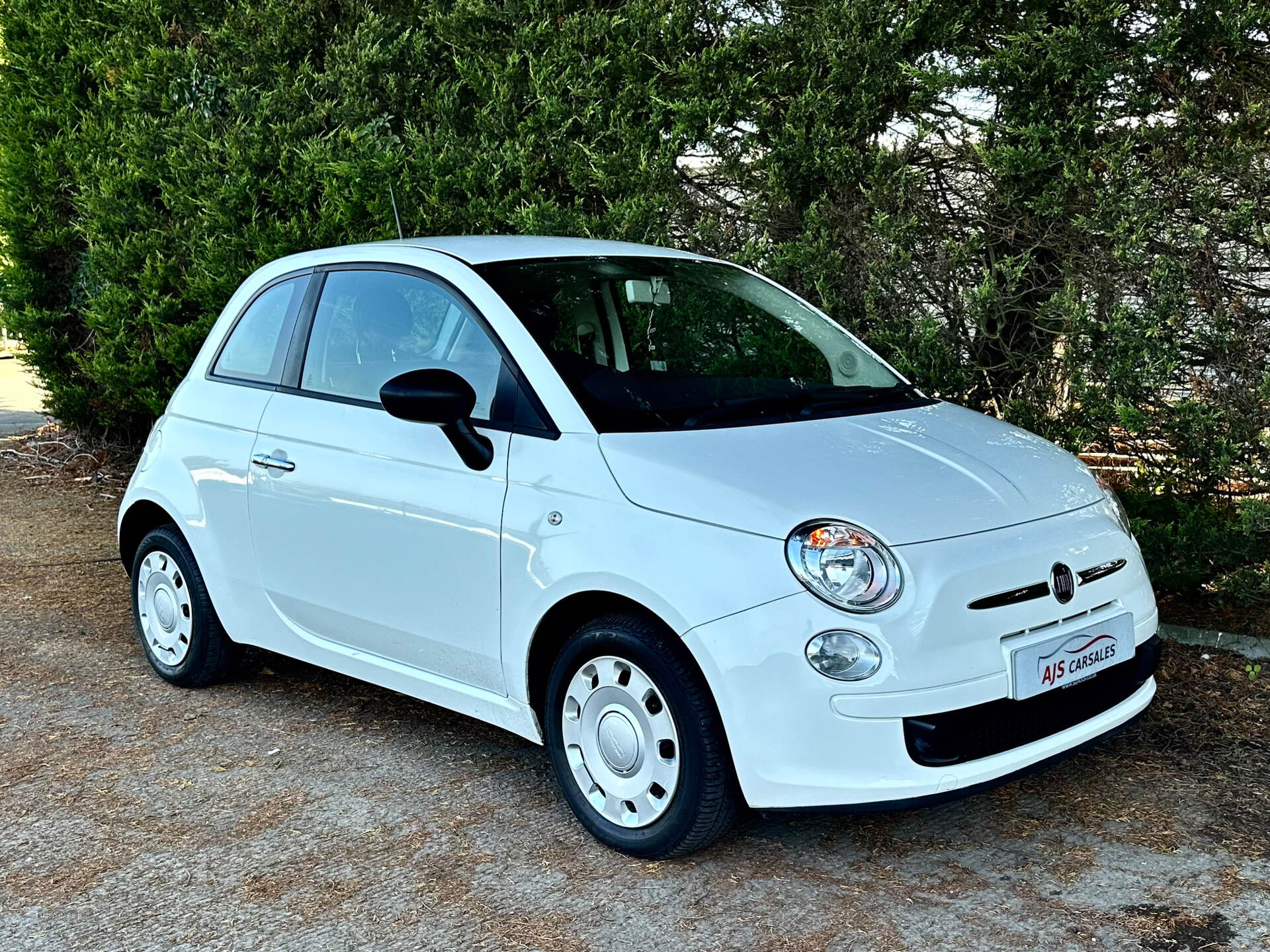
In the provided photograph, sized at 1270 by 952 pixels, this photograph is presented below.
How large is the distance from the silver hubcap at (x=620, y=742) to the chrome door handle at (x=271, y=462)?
1.41 meters

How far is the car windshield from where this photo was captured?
3922 mm

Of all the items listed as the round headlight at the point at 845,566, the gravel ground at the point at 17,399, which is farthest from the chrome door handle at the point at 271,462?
the gravel ground at the point at 17,399

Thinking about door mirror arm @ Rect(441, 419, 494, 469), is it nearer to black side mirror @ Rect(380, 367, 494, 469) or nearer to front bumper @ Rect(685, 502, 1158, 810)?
black side mirror @ Rect(380, 367, 494, 469)

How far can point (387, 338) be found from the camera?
4418 millimetres

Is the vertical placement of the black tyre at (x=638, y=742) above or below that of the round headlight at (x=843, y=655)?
below

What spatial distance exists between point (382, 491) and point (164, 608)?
162 cm

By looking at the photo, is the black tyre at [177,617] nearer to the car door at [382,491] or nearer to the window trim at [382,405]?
the car door at [382,491]

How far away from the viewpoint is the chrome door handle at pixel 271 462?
177 inches

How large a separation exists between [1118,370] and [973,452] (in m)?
1.64

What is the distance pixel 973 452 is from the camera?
3875 mm

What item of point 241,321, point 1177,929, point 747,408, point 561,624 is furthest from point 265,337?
point 1177,929

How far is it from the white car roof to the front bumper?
1.70 metres

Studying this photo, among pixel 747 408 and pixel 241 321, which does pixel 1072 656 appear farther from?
pixel 241 321

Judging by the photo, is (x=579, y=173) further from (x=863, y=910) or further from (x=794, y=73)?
(x=863, y=910)
